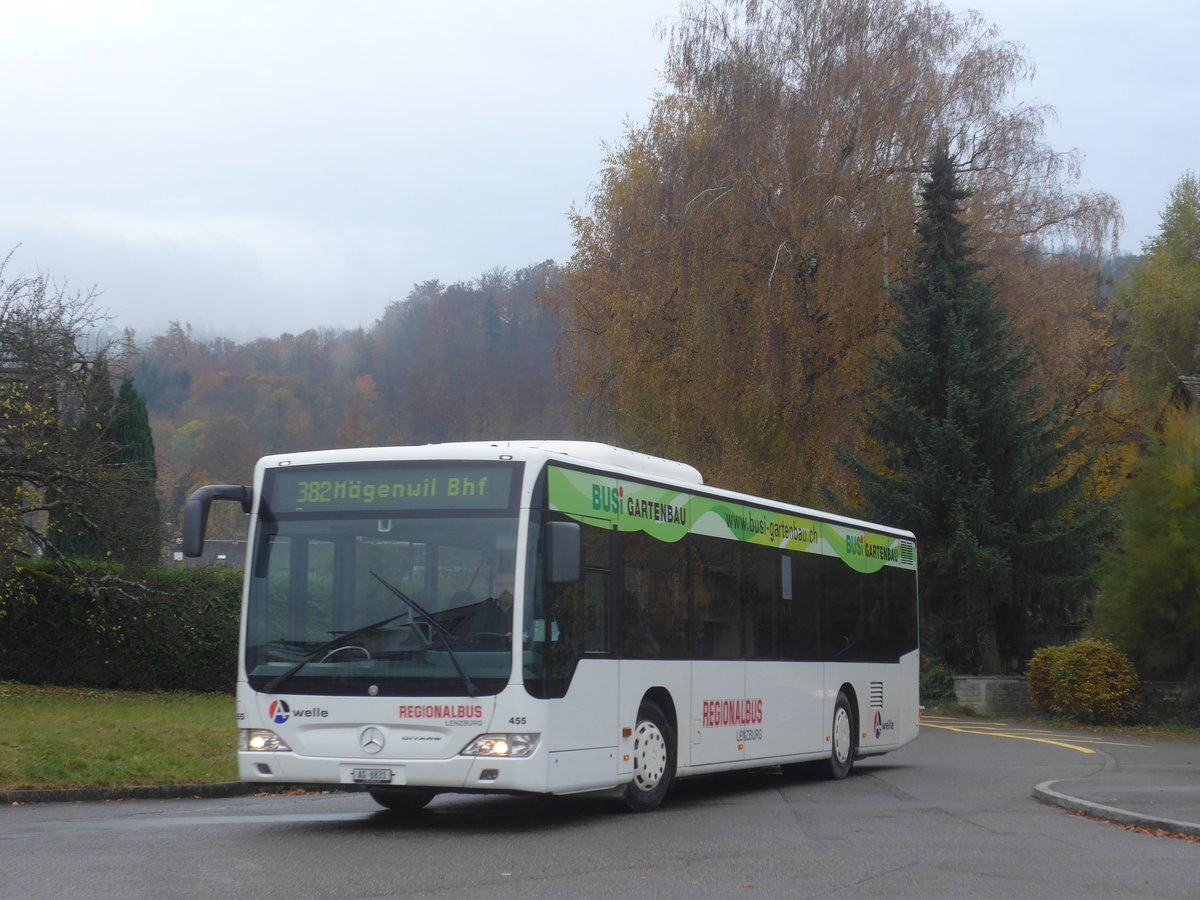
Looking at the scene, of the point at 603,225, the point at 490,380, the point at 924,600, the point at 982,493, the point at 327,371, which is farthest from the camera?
the point at 327,371

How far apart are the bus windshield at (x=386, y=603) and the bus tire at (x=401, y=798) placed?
1.58 metres

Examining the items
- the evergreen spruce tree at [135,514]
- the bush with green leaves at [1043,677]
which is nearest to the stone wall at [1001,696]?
the bush with green leaves at [1043,677]

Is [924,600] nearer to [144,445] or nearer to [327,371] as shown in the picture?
[144,445]

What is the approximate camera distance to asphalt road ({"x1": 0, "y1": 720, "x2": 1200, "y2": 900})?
8.37 m

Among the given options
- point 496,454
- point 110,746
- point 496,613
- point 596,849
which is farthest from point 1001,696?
point 596,849

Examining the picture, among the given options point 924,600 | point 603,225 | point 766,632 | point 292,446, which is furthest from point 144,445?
Answer: point 292,446

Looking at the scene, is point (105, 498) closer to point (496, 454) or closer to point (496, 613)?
point (496, 454)

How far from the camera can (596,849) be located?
32.9ft

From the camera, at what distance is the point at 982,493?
3108 centimetres

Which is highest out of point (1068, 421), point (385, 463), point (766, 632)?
point (1068, 421)

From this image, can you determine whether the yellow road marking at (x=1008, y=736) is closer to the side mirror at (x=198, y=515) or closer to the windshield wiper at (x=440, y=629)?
the windshield wiper at (x=440, y=629)

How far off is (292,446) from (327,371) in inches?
565

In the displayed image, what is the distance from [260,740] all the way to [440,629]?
1.65 metres

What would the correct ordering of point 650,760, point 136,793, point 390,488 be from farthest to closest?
point 136,793
point 650,760
point 390,488
